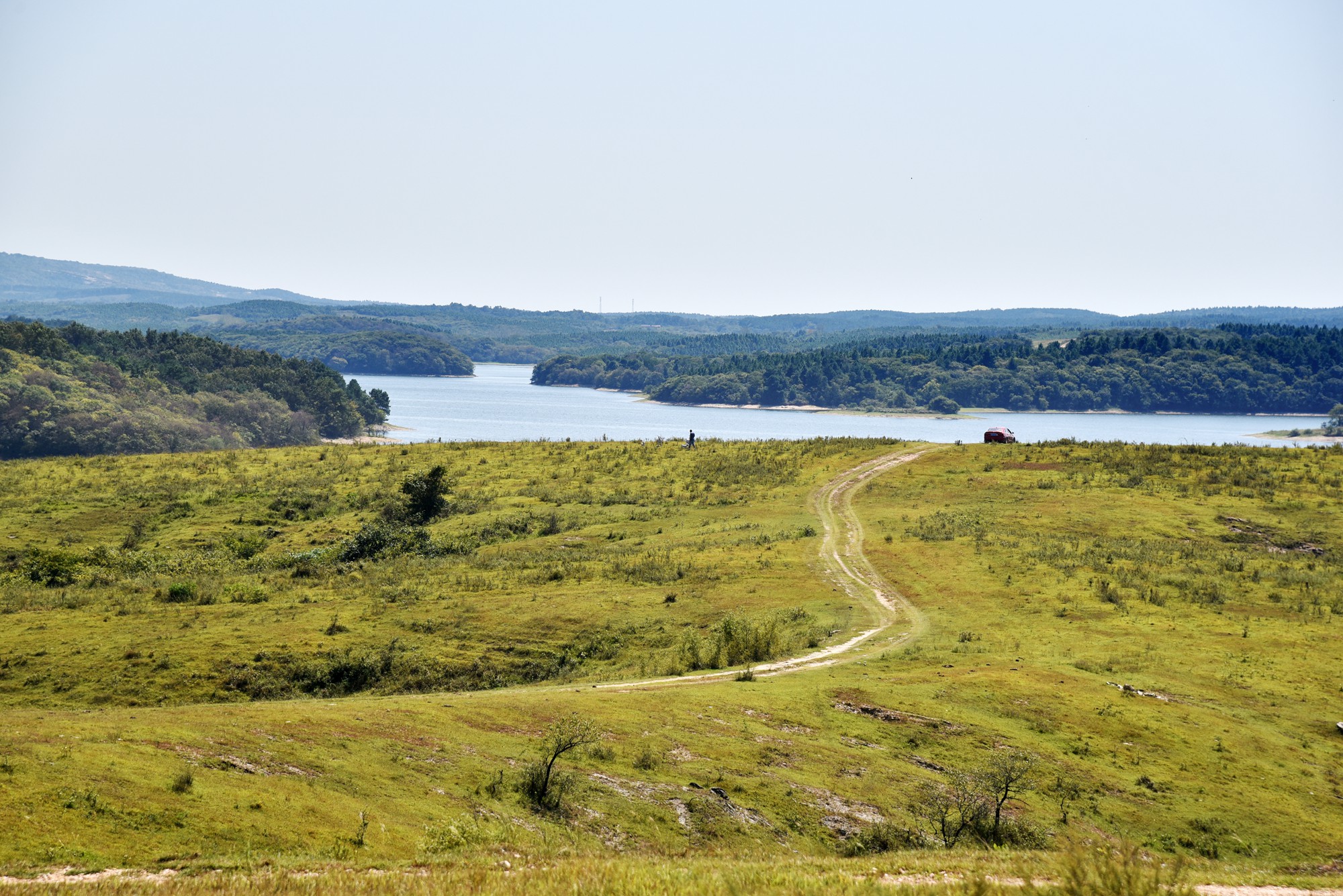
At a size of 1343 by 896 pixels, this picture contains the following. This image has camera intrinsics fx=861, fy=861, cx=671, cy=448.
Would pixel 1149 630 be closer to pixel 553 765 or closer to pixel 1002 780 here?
pixel 1002 780

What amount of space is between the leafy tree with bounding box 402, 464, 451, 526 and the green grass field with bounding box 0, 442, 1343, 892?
1.82 metres

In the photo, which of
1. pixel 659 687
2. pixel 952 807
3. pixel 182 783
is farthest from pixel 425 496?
pixel 952 807

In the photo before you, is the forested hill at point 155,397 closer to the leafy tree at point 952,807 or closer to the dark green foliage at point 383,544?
the dark green foliage at point 383,544

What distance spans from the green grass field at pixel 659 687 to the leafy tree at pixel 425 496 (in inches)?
71.7

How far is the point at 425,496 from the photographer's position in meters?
49.5

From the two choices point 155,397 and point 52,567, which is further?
point 155,397

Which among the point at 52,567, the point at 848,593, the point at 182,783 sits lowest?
the point at 52,567

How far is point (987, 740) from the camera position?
19.3 m

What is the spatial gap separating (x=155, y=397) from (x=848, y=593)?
146637 mm

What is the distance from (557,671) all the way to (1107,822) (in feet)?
49.5

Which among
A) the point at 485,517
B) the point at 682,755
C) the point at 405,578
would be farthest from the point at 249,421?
the point at 682,755

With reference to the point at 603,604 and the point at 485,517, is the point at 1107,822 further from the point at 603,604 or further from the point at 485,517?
the point at 485,517

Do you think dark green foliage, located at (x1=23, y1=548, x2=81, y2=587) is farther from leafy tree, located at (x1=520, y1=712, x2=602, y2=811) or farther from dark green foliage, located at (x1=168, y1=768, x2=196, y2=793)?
leafy tree, located at (x1=520, y1=712, x2=602, y2=811)

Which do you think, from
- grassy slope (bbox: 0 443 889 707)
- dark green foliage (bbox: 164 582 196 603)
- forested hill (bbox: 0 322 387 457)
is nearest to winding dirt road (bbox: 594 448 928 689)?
grassy slope (bbox: 0 443 889 707)
